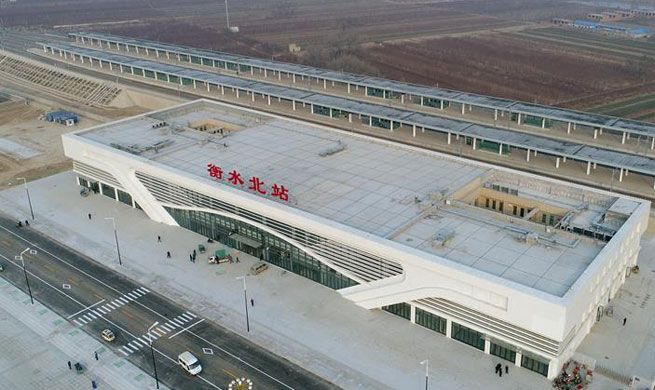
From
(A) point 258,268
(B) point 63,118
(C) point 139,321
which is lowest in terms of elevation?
(C) point 139,321

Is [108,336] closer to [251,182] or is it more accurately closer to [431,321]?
[251,182]

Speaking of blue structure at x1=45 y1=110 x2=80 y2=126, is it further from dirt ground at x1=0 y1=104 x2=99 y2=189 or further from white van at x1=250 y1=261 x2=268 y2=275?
white van at x1=250 y1=261 x2=268 y2=275

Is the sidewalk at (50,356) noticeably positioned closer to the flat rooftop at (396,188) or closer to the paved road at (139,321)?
the paved road at (139,321)

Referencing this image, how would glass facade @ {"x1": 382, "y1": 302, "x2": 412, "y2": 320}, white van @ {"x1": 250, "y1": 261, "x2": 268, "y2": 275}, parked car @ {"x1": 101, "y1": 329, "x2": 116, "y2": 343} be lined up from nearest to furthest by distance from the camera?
1. parked car @ {"x1": 101, "y1": 329, "x2": 116, "y2": 343}
2. glass facade @ {"x1": 382, "y1": 302, "x2": 412, "y2": 320}
3. white van @ {"x1": 250, "y1": 261, "x2": 268, "y2": 275}

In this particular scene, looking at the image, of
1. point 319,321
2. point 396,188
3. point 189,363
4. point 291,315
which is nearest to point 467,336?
point 319,321

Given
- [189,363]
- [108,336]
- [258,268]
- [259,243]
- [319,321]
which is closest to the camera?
[189,363]

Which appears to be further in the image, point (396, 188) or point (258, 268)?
point (396, 188)

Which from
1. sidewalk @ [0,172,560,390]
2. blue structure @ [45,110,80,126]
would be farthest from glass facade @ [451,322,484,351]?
blue structure @ [45,110,80,126]
